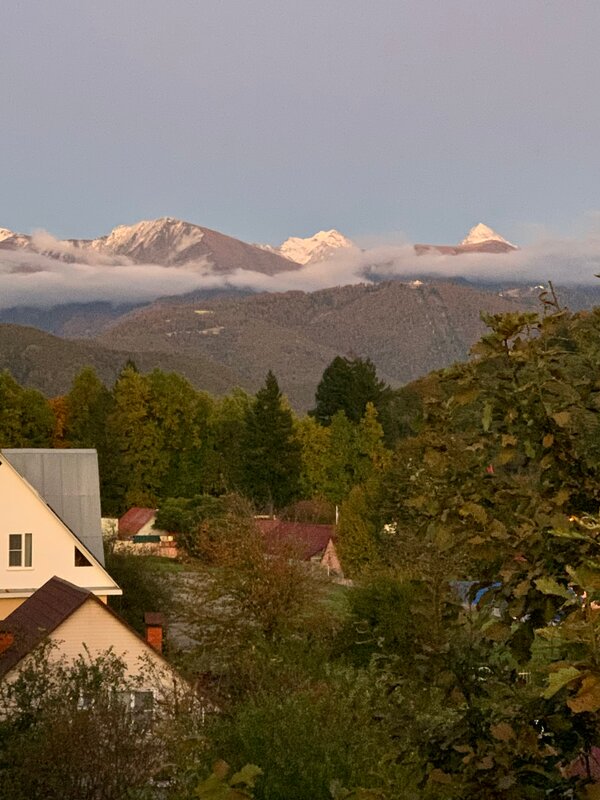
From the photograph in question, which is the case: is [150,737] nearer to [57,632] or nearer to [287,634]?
[57,632]

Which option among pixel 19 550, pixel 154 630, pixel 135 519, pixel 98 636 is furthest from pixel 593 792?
pixel 135 519

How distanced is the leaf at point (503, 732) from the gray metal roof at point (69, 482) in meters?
31.0

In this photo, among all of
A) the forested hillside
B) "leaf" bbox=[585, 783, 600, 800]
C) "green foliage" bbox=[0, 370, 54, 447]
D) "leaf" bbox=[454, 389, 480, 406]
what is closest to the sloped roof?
the forested hillside

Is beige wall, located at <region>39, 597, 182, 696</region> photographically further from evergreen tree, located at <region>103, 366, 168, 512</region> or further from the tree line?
evergreen tree, located at <region>103, 366, 168, 512</region>

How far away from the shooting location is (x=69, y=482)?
1459 inches

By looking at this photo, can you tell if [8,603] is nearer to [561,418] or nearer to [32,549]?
[32,549]

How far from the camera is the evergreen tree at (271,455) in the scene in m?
82.4

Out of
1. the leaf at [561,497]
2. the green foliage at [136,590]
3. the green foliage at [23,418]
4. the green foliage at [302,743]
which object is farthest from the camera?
the green foliage at [23,418]

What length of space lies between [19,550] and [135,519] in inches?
1769

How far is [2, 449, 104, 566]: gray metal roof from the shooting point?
1411 inches

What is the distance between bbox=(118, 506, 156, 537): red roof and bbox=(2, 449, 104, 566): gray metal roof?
3737 centimetres

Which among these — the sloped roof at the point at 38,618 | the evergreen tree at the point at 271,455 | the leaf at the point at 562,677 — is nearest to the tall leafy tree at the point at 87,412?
the evergreen tree at the point at 271,455

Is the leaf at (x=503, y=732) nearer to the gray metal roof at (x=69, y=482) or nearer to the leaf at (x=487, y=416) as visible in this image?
the leaf at (x=487, y=416)

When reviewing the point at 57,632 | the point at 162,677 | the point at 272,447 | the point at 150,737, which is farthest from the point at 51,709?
the point at 272,447
